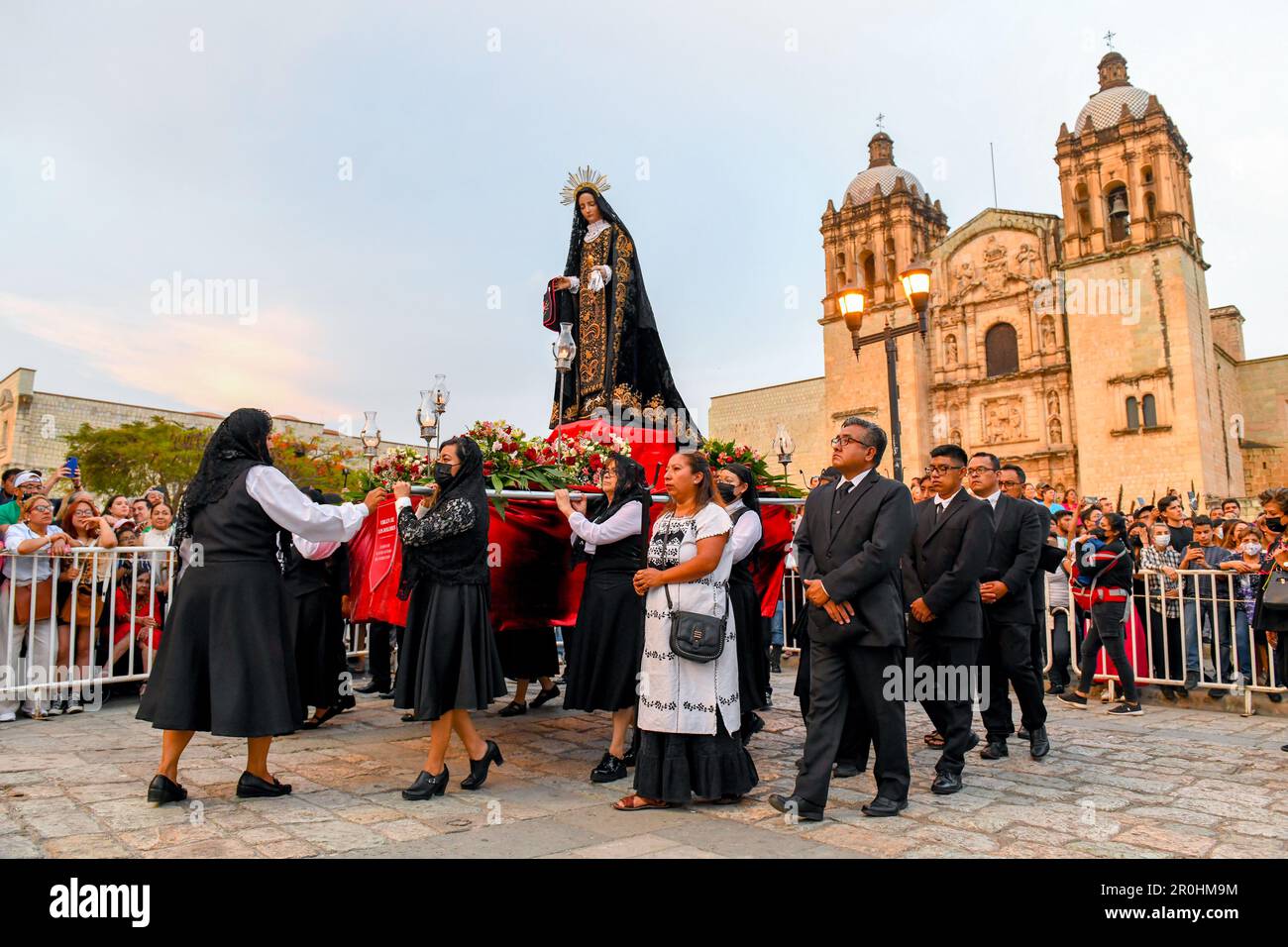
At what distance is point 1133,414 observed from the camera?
104 ft

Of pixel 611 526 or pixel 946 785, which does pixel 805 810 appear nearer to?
pixel 946 785

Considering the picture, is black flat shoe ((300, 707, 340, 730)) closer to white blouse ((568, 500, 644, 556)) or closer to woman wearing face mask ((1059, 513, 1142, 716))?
white blouse ((568, 500, 644, 556))

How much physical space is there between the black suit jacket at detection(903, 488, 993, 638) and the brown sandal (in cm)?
201

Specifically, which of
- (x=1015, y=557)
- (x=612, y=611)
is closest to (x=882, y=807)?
(x=612, y=611)

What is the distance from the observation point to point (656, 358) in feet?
24.6

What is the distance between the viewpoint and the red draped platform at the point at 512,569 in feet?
17.2

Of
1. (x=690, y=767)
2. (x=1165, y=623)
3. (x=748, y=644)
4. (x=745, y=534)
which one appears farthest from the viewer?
(x=1165, y=623)

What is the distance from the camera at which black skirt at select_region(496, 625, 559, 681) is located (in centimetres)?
707

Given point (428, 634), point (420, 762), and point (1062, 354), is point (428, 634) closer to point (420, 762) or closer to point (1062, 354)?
point (420, 762)

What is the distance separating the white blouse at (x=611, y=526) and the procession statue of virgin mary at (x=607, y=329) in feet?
7.19

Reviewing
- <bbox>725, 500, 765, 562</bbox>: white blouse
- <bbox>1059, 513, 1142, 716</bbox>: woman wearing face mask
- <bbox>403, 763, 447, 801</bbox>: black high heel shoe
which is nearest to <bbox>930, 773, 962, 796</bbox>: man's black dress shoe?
<bbox>725, 500, 765, 562</bbox>: white blouse

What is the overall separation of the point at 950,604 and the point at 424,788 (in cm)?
317

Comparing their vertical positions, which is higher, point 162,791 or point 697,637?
point 697,637
